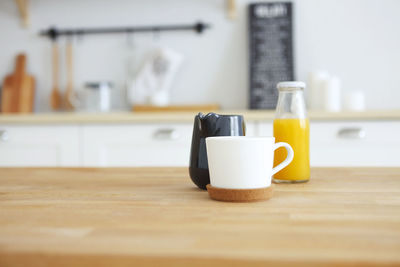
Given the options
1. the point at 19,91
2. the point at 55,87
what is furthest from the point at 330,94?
the point at 19,91

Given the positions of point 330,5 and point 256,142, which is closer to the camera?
point 256,142

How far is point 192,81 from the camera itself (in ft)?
8.70

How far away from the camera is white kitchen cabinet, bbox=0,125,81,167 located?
85.3 inches

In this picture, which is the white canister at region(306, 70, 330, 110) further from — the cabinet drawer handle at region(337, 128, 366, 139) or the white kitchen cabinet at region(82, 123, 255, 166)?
the white kitchen cabinet at region(82, 123, 255, 166)

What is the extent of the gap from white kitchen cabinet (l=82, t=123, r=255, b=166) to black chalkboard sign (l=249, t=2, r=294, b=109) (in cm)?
51

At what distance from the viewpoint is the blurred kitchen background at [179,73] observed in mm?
2078

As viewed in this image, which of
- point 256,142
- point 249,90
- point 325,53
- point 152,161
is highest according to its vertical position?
point 325,53

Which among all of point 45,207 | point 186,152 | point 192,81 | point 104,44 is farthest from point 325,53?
point 45,207

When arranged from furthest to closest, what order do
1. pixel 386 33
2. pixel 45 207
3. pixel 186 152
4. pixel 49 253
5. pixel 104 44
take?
pixel 104 44 < pixel 386 33 < pixel 186 152 < pixel 45 207 < pixel 49 253

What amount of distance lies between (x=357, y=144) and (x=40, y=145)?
1581mm

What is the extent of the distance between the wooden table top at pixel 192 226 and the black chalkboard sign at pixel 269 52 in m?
1.69

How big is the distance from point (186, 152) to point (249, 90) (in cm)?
68

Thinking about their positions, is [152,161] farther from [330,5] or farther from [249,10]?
[330,5]

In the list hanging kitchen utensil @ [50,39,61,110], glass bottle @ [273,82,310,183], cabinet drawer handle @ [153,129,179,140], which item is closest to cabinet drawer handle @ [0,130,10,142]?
hanging kitchen utensil @ [50,39,61,110]
